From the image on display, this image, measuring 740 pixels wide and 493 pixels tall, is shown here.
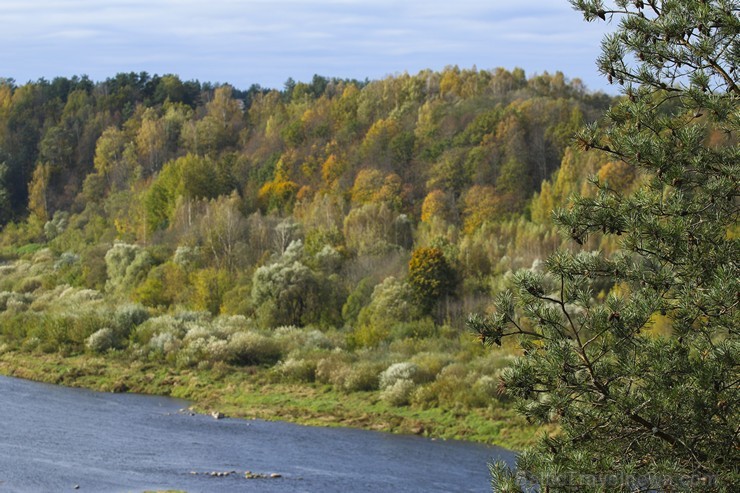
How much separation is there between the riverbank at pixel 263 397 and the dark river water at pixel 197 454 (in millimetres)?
1163

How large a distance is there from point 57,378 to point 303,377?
1173 cm

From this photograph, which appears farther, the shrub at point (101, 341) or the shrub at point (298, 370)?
the shrub at point (101, 341)

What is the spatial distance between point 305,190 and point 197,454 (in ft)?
149

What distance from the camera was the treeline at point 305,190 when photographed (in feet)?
184

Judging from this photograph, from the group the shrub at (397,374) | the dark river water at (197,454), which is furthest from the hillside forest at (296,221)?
the dark river water at (197,454)

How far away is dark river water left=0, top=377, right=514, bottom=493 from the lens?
29.6 meters

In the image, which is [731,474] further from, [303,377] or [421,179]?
[421,179]

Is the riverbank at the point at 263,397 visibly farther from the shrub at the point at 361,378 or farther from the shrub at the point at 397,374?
the shrub at the point at 397,374

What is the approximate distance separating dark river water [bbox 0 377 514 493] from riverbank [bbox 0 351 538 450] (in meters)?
1.16

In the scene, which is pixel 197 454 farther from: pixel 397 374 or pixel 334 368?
pixel 334 368

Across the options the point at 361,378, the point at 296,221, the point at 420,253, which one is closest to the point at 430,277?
the point at 420,253

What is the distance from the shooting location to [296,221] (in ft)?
230

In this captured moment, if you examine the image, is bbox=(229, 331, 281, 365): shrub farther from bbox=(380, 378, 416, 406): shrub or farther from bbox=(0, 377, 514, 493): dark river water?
bbox=(380, 378, 416, 406): shrub

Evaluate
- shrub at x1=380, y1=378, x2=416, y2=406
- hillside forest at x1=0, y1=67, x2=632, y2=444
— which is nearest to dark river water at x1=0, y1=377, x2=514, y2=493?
shrub at x1=380, y1=378, x2=416, y2=406
